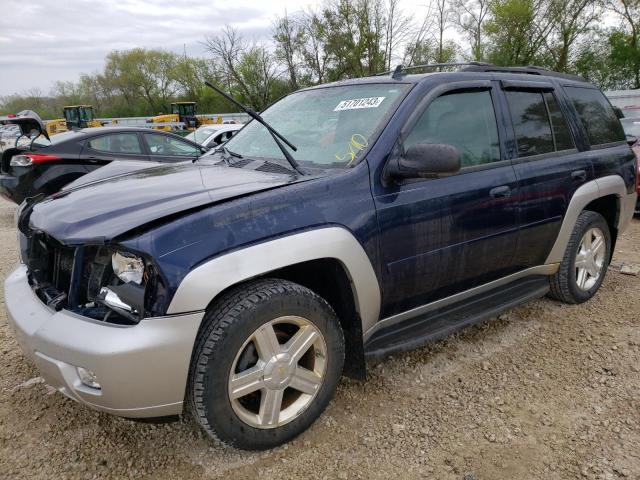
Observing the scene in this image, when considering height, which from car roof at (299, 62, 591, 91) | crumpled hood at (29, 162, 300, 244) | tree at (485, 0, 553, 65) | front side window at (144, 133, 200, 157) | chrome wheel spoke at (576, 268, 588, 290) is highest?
tree at (485, 0, 553, 65)

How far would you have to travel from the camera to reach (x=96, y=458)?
2.27m

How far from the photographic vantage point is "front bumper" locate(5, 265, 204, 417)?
1.81m

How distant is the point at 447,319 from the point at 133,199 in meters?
1.88

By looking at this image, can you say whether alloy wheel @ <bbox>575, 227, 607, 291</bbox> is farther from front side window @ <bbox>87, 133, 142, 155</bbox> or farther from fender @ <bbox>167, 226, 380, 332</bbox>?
front side window @ <bbox>87, 133, 142, 155</bbox>

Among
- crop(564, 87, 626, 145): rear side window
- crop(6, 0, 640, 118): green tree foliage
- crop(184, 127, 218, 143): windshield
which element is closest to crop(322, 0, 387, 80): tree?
crop(6, 0, 640, 118): green tree foliage

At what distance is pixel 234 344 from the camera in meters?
2.00

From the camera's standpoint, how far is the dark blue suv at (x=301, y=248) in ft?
Answer: 6.23

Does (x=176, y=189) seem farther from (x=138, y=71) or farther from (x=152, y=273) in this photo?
(x=138, y=71)

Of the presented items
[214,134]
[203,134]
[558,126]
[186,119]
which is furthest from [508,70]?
[186,119]

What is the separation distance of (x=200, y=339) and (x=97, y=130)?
6519mm

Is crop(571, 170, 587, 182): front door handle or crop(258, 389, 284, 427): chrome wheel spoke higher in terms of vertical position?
crop(571, 170, 587, 182): front door handle

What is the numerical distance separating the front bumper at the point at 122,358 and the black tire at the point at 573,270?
3.01 meters

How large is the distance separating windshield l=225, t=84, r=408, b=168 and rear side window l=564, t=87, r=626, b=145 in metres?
1.84

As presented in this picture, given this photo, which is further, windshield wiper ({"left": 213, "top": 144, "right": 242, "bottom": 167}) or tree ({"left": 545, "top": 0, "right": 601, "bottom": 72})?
tree ({"left": 545, "top": 0, "right": 601, "bottom": 72})
